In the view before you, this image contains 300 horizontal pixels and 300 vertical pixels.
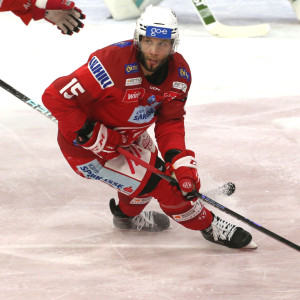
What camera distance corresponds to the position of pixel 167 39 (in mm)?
2201

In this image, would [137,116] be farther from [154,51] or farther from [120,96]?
[154,51]

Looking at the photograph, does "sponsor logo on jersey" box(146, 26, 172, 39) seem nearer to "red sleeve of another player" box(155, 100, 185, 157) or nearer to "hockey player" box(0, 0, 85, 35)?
"red sleeve of another player" box(155, 100, 185, 157)

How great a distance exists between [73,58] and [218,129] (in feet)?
6.12

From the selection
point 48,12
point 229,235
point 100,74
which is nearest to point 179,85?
point 100,74

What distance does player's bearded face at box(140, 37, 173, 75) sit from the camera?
2188 mm

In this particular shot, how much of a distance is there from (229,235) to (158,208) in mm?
496

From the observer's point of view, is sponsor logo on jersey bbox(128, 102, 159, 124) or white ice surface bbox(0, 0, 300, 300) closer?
white ice surface bbox(0, 0, 300, 300)

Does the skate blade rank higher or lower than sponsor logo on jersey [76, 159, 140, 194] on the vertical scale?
lower

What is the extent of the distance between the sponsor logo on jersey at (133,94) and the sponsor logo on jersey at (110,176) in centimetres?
26

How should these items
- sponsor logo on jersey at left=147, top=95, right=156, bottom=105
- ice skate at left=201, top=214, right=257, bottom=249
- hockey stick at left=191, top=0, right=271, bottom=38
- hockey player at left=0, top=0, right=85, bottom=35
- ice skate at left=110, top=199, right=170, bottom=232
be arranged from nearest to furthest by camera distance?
sponsor logo on jersey at left=147, top=95, right=156, bottom=105, ice skate at left=201, top=214, right=257, bottom=249, ice skate at left=110, top=199, right=170, bottom=232, hockey player at left=0, top=0, right=85, bottom=35, hockey stick at left=191, top=0, right=271, bottom=38

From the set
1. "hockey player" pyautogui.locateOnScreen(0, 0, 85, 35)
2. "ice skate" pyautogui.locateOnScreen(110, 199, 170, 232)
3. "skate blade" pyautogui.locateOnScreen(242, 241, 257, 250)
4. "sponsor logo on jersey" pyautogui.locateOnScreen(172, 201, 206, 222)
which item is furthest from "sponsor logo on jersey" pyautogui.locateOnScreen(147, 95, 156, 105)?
"hockey player" pyautogui.locateOnScreen(0, 0, 85, 35)

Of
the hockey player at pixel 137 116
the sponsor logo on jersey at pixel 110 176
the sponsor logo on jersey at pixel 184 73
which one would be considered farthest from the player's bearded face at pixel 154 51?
the sponsor logo on jersey at pixel 110 176

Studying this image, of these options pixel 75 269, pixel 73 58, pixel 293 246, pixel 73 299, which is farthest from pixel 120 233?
pixel 73 58

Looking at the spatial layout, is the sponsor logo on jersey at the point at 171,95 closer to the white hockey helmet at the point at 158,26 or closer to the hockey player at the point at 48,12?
the white hockey helmet at the point at 158,26
